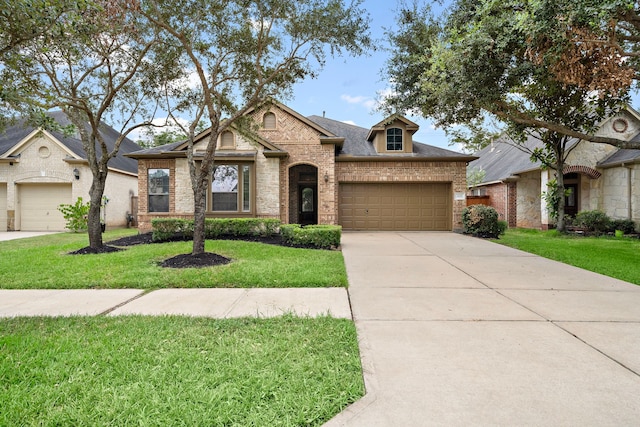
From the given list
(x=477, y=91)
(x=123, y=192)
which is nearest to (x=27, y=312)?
(x=477, y=91)

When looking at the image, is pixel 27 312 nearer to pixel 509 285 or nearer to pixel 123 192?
pixel 509 285

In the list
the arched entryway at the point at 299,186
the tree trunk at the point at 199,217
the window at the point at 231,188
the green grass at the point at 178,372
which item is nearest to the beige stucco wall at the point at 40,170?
the window at the point at 231,188

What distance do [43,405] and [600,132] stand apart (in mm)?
20260

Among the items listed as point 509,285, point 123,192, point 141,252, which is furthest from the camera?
point 123,192

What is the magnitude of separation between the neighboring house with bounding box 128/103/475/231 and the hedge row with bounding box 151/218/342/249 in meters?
1.39

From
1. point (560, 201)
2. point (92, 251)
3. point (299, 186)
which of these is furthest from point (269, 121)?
point (560, 201)

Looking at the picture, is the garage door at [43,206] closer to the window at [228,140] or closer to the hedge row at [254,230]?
the hedge row at [254,230]

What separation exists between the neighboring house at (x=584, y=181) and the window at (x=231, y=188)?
41.9 feet

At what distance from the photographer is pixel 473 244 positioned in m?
10.3

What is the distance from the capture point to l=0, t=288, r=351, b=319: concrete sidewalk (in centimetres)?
395

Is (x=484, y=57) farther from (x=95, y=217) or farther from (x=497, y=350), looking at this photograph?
(x=95, y=217)

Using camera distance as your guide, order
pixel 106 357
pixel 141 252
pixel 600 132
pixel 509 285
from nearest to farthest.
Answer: pixel 106 357 < pixel 509 285 < pixel 141 252 < pixel 600 132

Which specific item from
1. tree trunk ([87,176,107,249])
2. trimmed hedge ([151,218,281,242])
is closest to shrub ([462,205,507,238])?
trimmed hedge ([151,218,281,242])

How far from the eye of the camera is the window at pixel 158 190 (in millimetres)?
13078
